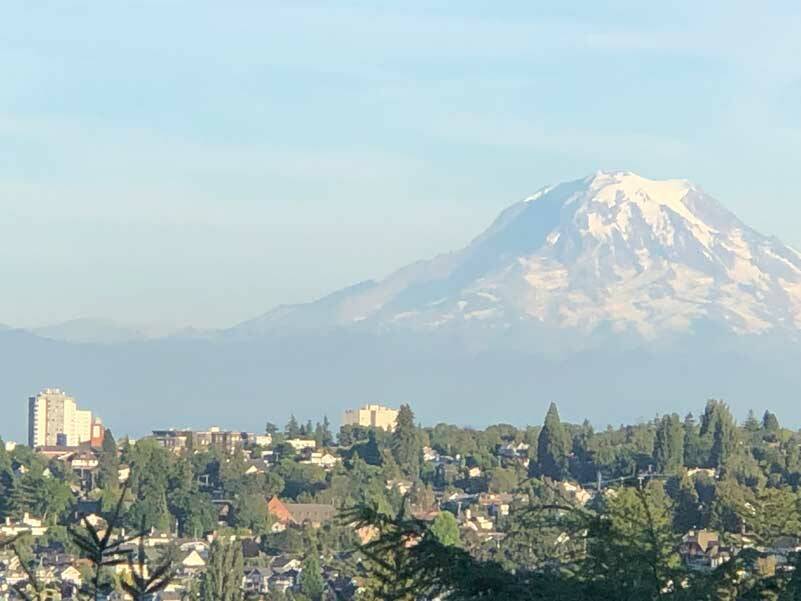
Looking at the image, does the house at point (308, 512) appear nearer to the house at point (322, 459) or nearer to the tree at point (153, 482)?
the tree at point (153, 482)

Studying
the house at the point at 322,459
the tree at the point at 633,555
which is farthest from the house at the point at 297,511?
the tree at the point at 633,555

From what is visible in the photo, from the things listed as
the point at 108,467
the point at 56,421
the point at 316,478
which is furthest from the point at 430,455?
the point at 56,421

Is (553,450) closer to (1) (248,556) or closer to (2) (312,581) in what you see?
(1) (248,556)

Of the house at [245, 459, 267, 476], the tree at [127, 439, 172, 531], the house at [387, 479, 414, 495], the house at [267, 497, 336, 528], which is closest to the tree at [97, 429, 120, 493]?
the tree at [127, 439, 172, 531]

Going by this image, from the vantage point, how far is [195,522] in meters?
86.1

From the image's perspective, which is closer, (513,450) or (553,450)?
(553,450)

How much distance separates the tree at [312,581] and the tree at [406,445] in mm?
53287

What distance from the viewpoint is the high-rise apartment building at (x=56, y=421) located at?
16288cm

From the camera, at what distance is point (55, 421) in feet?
545

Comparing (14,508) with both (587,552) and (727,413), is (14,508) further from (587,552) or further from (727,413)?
(587,552)

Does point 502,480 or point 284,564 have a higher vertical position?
point 502,480

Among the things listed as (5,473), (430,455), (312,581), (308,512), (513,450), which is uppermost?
(513,450)

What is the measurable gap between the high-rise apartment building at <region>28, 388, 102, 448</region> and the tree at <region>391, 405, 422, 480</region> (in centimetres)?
5710

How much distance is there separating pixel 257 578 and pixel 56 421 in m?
109
